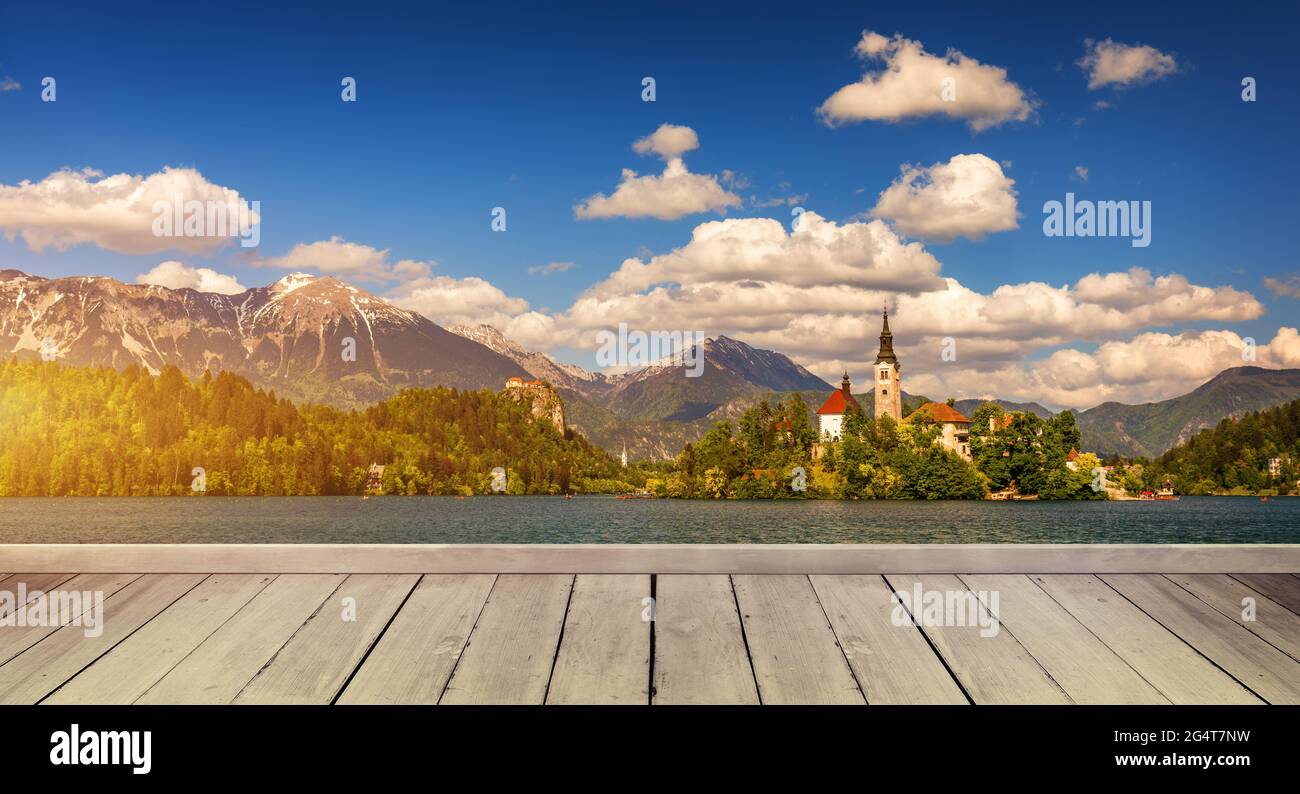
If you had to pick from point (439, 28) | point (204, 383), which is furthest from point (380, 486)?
point (439, 28)

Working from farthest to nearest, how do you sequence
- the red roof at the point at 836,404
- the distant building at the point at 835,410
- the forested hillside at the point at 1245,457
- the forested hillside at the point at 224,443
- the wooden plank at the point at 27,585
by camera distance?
the red roof at the point at 836,404
the distant building at the point at 835,410
the forested hillside at the point at 224,443
the forested hillside at the point at 1245,457
the wooden plank at the point at 27,585

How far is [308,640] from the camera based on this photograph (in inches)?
160

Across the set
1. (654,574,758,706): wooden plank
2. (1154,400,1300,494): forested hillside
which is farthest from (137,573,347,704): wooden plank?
(1154,400,1300,494): forested hillside

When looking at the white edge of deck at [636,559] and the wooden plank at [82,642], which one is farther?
the white edge of deck at [636,559]

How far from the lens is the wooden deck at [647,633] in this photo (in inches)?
146

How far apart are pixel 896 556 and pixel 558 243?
115 metres

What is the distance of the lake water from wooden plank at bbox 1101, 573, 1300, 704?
57.5 metres

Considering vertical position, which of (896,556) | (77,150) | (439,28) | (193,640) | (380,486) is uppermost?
(77,150)

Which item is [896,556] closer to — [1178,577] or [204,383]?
[1178,577]

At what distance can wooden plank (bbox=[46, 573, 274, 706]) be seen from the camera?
3.75 metres

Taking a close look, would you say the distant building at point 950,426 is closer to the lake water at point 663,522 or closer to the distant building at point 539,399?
the lake water at point 663,522

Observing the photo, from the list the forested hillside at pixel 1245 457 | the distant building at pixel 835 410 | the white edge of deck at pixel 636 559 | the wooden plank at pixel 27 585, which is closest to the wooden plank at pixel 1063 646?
the white edge of deck at pixel 636 559

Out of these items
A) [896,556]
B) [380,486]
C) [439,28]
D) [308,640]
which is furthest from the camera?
[380,486]

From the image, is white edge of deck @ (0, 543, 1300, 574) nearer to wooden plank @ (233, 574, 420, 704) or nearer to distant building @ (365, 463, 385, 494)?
wooden plank @ (233, 574, 420, 704)
